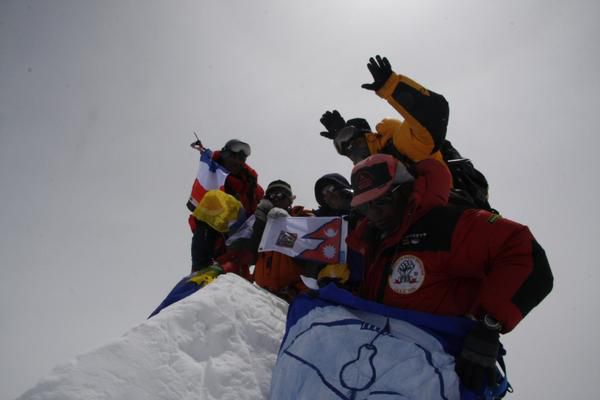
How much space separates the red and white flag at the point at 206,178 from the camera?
5492 mm

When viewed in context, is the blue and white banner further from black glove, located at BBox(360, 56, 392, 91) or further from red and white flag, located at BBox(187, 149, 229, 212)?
red and white flag, located at BBox(187, 149, 229, 212)

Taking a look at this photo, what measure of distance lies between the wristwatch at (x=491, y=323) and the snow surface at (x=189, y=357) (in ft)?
4.19

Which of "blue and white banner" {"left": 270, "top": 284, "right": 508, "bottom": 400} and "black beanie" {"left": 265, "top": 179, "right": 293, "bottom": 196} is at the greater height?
"black beanie" {"left": 265, "top": 179, "right": 293, "bottom": 196}

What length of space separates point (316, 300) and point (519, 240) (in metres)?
1.28

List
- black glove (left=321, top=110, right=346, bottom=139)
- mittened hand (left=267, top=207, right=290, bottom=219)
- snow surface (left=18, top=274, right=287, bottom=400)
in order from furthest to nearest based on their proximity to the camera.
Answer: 1. black glove (left=321, top=110, right=346, bottom=139)
2. mittened hand (left=267, top=207, right=290, bottom=219)
3. snow surface (left=18, top=274, right=287, bottom=400)

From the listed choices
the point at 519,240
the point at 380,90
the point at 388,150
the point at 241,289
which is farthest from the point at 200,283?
the point at 519,240

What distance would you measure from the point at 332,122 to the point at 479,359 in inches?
118

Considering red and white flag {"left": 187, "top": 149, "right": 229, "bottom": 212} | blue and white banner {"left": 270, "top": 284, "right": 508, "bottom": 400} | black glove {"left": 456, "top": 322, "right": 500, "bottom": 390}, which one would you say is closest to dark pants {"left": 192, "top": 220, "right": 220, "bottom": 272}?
red and white flag {"left": 187, "top": 149, "right": 229, "bottom": 212}

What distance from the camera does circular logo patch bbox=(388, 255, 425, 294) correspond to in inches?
88.0

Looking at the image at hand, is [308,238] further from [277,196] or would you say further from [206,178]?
[206,178]

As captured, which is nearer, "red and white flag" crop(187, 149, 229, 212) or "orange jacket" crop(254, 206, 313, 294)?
"orange jacket" crop(254, 206, 313, 294)

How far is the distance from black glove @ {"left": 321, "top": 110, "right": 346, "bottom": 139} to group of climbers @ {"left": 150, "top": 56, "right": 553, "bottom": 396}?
0.53 m

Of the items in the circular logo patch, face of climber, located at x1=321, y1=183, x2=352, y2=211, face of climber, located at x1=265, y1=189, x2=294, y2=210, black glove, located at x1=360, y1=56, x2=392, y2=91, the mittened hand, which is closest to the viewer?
the circular logo patch

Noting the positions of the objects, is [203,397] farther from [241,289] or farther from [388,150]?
[388,150]
